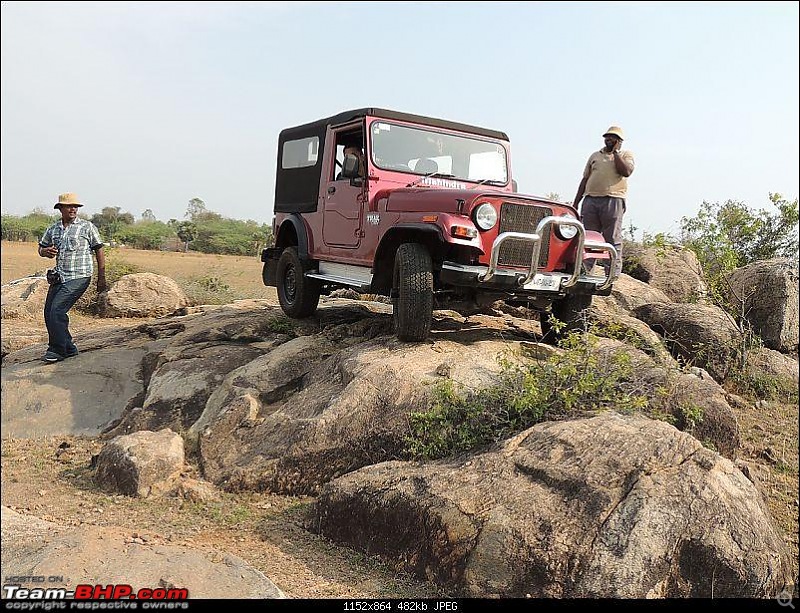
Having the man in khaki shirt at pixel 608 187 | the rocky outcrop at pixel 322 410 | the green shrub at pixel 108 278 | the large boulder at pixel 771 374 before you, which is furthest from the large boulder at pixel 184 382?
the green shrub at pixel 108 278

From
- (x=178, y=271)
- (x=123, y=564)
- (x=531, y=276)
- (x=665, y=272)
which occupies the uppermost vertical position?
(x=665, y=272)

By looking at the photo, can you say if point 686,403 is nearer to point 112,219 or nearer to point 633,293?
point 633,293

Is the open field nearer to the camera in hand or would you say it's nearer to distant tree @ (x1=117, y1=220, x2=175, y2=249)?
the camera in hand

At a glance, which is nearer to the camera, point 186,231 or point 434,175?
point 434,175

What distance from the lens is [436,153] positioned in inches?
285

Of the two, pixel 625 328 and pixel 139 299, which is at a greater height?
pixel 625 328

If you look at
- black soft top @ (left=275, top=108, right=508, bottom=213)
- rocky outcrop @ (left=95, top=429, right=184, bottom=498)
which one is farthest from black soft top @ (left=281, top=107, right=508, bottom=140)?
rocky outcrop @ (left=95, top=429, right=184, bottom=498)

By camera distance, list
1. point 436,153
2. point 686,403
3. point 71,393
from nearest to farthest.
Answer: point 686,403 < point 71,393 < point 436,153

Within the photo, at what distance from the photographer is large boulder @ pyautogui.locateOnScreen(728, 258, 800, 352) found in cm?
900

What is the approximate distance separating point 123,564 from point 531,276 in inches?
138

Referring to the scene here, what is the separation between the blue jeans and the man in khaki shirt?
557 cm

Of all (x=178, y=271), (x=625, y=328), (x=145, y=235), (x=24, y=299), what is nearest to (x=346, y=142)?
(x=625, y=328)

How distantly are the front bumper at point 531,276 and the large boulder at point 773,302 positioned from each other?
385 centimetres
